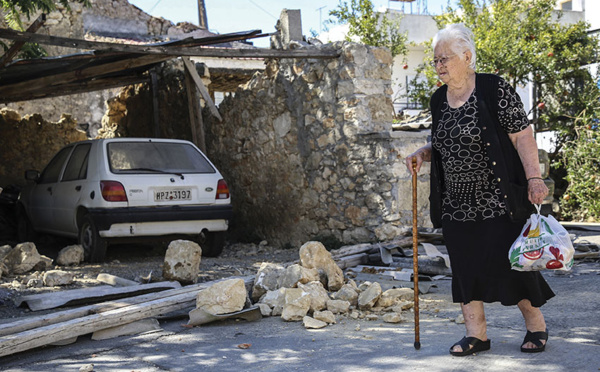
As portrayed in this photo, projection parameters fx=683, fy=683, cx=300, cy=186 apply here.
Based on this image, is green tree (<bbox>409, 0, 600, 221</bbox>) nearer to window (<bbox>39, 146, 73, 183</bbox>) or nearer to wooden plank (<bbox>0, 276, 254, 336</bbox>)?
window (<bbox>39, 146, 73, 183</bbox>)

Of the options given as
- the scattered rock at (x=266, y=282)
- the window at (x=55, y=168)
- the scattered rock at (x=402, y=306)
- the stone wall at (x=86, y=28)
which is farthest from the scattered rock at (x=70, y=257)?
the stone wall at (x=86, y=28)

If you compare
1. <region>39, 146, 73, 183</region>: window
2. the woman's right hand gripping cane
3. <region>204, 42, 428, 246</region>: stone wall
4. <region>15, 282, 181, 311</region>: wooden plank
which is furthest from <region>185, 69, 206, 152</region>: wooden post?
the woman's right hand gripping cane

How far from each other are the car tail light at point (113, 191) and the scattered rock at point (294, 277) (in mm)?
3052

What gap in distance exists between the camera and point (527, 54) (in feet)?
50.1

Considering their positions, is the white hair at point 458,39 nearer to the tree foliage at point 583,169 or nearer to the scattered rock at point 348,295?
the scattered rock at point 348,295

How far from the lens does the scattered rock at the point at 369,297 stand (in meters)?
5.06

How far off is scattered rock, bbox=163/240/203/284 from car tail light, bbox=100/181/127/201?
5.93 ft

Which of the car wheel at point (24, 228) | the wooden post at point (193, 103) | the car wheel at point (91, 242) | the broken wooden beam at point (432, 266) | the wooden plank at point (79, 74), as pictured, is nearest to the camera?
the broken wooden beam at point (432, 266)

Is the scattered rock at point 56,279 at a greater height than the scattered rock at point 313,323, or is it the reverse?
the scattered rock at point 56,279

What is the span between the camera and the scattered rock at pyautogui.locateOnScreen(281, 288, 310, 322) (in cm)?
491

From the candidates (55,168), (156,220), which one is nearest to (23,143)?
(55,168)

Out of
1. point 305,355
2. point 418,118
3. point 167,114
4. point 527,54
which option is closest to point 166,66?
point 167,114

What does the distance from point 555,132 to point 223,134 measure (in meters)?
8.23

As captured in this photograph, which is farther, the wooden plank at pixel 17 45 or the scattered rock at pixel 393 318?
→ the wooden plank at pixel 17 45
